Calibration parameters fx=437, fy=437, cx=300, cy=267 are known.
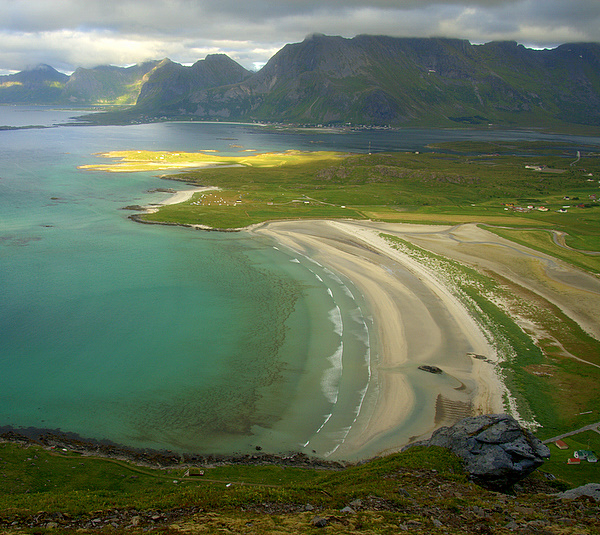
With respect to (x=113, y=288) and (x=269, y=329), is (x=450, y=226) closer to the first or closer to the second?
(x=269, y=329)

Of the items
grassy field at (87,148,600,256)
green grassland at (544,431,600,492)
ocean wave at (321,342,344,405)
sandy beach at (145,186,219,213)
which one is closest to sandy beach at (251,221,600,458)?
ocean wave at (321,342,344,405)

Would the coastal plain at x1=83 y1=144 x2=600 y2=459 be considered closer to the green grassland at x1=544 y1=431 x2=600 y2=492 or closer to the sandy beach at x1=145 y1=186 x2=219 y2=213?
the sandy beach at x1=145 y1=186 x2=219 y2=213

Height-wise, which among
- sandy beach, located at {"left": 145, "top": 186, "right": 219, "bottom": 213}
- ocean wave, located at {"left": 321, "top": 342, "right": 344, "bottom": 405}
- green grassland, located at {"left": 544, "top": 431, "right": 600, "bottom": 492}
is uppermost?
sandy beach, located at {"left": 145, "top": 186, "right": 219, "bottom": 213}

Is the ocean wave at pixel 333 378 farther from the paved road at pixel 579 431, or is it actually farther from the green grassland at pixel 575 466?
the green grassland at pixel 575 466

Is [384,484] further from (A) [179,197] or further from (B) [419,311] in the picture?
(A) [179,197]

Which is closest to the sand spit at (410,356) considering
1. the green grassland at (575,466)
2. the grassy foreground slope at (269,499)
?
the green grassland at (575,466)

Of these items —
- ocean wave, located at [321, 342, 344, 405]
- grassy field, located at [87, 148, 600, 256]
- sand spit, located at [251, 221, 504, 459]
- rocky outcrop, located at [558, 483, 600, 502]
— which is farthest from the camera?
grassy field, located at [87, 148, 600, 256]
